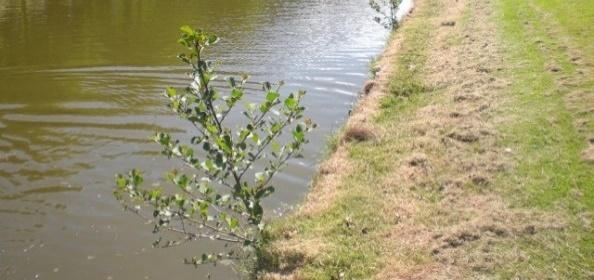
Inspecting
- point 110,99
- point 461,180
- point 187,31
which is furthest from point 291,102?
→ point 110,99

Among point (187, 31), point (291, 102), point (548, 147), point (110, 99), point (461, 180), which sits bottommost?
point (110, 99)

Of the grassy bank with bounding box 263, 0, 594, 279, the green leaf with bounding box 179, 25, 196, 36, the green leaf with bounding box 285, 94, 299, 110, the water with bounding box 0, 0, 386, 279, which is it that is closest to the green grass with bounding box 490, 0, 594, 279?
the grassy bank with bounding box 263, 0, 594, 279

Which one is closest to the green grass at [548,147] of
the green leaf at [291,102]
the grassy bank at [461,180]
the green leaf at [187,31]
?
the grassy bank at [461,180]

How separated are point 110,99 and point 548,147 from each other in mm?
9184

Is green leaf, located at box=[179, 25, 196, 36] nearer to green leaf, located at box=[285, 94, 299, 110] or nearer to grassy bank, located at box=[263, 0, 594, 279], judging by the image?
green leaf, located at box=[285, 94, 299, 110]

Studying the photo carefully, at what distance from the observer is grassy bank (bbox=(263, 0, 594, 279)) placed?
609 cm

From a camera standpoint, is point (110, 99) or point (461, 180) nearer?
point (461, 180)

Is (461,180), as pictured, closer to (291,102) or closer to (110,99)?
(291,102)

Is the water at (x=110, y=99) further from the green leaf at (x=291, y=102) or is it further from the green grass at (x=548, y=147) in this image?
the green grass at (x=548, y=147)

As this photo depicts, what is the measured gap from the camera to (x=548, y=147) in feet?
27.1

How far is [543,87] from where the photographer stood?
10.8m

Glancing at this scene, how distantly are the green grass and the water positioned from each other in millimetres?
3140

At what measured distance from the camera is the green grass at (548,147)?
587cm

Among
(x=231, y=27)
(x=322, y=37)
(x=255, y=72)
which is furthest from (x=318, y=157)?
(x=231, y=27)
